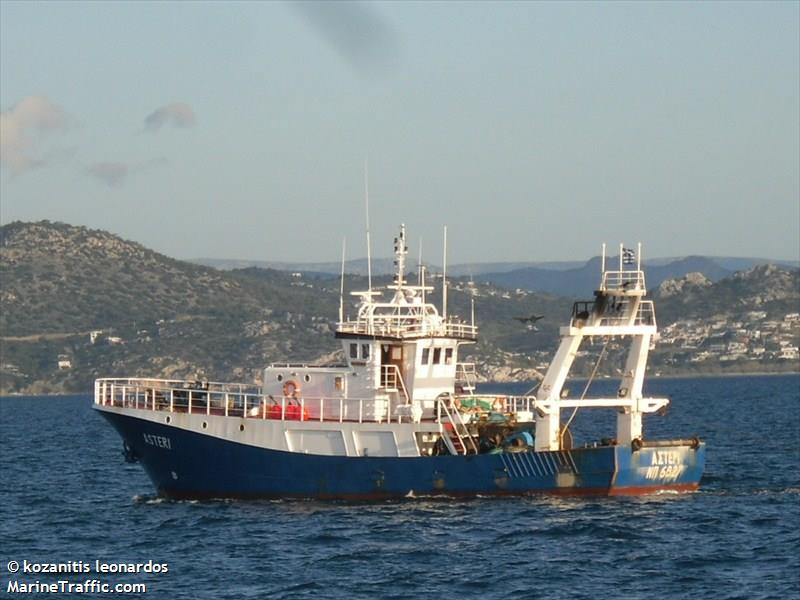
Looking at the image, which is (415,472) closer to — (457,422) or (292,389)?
(457,422)

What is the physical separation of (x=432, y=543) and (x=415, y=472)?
20.6 feet

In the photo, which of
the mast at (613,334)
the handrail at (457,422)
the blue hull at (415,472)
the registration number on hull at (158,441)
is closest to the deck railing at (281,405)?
the handrail at (457,422)

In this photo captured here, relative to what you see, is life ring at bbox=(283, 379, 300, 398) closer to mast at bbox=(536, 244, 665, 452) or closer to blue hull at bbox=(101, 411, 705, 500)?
blue hull at bbox=(101, 411, 705, 500)

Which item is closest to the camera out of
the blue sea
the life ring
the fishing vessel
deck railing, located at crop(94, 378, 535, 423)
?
the blue sea

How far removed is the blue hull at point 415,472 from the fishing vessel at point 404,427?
0.04m

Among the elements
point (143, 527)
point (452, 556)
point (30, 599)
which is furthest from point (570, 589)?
point (143, 527)

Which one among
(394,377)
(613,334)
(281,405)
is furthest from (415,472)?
(613,334)

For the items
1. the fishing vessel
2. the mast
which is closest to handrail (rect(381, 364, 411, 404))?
the fishing vessel

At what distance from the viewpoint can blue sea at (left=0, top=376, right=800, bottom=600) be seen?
37.1m

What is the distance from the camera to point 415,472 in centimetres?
4806

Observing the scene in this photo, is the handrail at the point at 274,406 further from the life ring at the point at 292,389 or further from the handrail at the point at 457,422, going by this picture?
the handrail at the point at 457,422

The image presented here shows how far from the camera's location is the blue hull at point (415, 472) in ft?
155

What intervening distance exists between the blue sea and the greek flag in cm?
675

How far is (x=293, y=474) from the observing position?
49.2 meters
